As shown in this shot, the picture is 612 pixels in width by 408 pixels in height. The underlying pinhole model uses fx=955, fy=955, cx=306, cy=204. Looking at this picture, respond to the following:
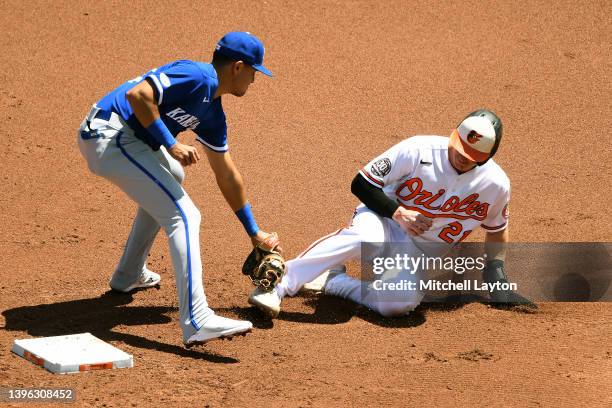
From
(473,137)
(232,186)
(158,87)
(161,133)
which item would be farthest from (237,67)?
(473,137)

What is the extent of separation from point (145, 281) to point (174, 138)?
1.28 meters

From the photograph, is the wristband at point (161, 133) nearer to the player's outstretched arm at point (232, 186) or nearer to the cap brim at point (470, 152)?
the player's outstretched arm at point (232, 186)

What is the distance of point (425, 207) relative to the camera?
19.2 feet

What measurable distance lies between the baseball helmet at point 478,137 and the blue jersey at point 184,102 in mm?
1407

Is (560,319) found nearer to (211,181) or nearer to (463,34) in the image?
(211,181)

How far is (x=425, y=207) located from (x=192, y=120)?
5.30 ft

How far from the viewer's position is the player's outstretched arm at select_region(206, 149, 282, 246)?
210 inches

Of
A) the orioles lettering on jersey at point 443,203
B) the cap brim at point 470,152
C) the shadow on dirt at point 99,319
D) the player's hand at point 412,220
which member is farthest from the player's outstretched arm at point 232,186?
the cap brim at point 470,152

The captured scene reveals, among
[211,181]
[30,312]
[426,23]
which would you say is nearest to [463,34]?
[426,23]

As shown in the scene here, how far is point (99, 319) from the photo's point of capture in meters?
5.40

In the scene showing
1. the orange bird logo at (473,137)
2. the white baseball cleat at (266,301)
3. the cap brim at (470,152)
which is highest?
the orange bird logo at (473,137)

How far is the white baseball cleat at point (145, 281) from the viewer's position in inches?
230

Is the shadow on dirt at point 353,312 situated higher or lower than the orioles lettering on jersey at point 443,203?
lower

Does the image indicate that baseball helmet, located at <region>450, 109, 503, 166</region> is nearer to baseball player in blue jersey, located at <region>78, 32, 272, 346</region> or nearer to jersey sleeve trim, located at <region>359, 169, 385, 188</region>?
jersey sleeve trim, located at <region>359, 169, 385, 188</region>
